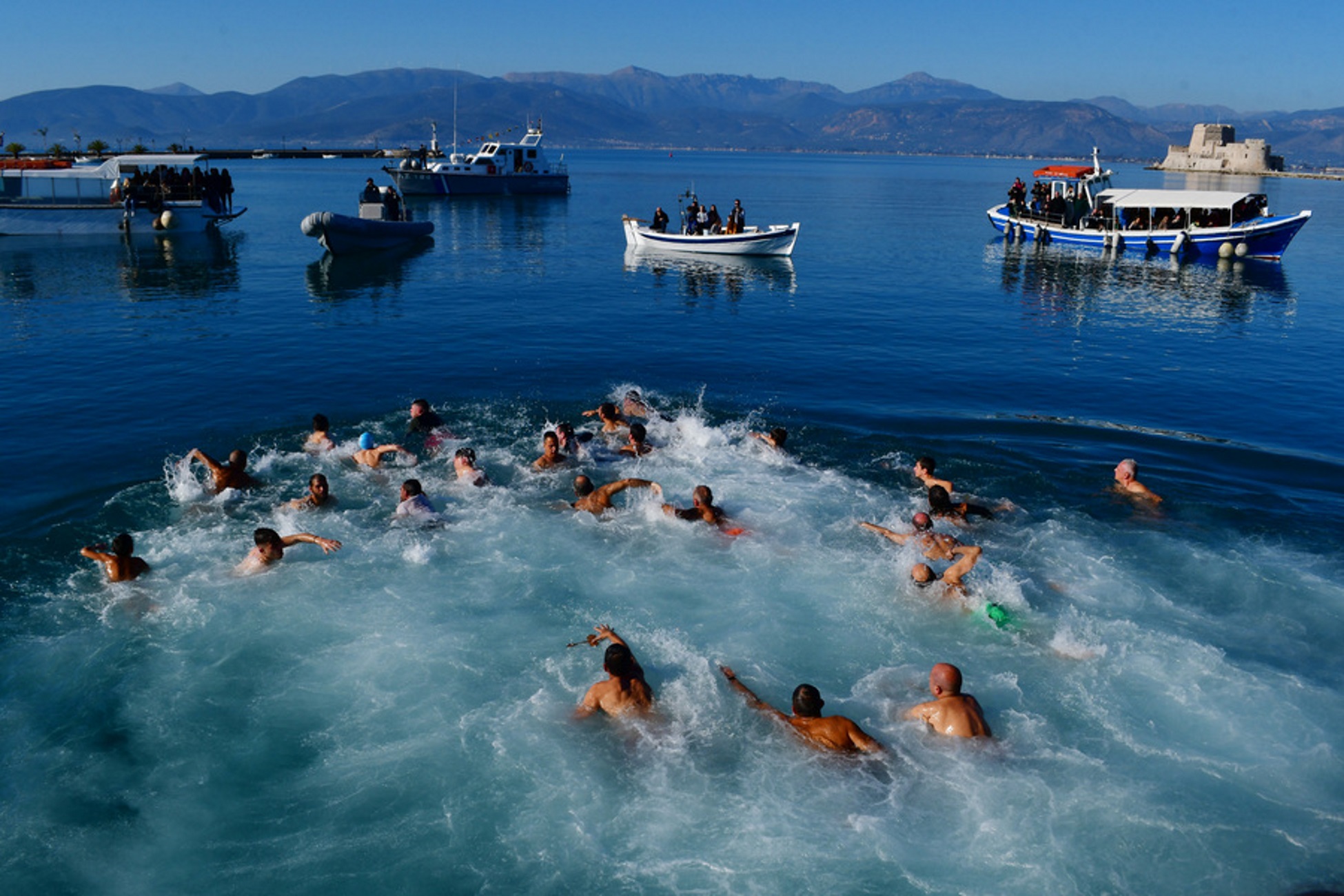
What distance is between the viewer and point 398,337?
27.6 m

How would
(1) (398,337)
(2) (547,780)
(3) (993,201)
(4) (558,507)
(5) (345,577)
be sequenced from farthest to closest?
(3) (993,201) < (1) (398,337) < (4) (558,507) < (5) (345,577) < (2) (547,780)

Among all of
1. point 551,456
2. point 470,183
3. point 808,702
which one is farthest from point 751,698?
point 470,183

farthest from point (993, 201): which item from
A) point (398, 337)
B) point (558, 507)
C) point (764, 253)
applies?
point (558, 507)

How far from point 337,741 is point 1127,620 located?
10234 millimetres

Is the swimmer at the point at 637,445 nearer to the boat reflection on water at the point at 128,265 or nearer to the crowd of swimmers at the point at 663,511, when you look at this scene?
the crowd of swimmers at the point at 663,511

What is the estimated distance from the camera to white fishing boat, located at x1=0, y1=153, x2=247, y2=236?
1751 inches

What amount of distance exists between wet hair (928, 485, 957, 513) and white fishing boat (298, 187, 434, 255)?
34.6m

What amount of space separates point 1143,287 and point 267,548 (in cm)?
3835

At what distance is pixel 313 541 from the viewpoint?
12.9m

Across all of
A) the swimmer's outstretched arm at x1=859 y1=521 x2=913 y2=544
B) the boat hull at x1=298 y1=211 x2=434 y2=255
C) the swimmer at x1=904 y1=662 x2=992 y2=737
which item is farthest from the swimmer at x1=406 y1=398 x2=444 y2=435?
the boat hull at x1=298 y1=211 x2=434 y2=255

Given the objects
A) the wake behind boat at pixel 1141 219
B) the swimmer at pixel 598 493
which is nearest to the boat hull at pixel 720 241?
the wake behind boat at pixel 1141 219

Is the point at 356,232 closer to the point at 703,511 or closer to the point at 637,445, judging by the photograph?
the point at 637,445

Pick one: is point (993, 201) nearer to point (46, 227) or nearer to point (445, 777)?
point (46, 227)

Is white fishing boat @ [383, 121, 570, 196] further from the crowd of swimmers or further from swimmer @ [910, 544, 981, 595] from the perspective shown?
swimmer @ [910, 544, 981, 595]
